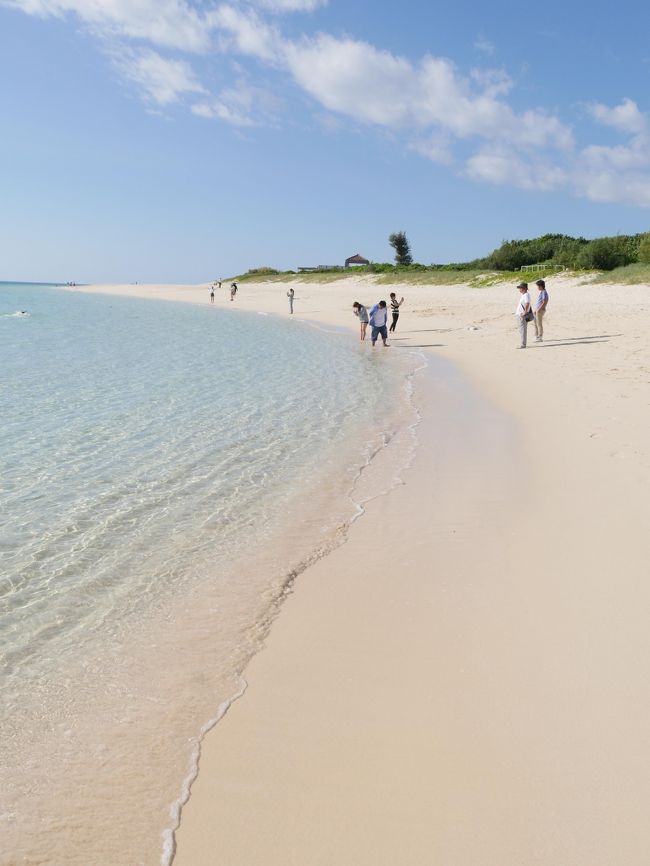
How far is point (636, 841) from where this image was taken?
2.38m

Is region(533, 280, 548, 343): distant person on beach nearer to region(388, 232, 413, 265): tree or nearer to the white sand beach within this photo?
the white sand beach

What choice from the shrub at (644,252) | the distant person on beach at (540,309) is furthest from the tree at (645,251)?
the distant person on beach at (540,309)

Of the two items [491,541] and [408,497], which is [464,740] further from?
[408,497]

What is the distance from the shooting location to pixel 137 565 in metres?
5.14

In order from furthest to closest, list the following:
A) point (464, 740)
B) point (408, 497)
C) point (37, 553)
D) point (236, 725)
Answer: point (408, 497)
point (37, 553)
point (236, 725)
point (464, 740)

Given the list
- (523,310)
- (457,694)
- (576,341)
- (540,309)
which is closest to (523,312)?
(523,310)

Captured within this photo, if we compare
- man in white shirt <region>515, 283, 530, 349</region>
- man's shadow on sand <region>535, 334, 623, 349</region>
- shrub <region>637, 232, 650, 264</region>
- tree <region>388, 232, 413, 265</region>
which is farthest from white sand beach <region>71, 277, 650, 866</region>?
tree <region>388, 232, 413, 265</region>

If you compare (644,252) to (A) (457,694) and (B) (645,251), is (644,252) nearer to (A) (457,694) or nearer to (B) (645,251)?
(B) (645,251)

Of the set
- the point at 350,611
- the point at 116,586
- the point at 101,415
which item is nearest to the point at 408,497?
the point at 350,611

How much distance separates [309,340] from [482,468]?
17792mm

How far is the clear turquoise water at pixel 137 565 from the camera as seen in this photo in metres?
2.84

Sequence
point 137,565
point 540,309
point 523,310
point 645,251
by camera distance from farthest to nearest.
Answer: point 645,251, point 540,309, point 523,310, point 137,565

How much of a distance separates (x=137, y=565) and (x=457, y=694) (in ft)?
9.25

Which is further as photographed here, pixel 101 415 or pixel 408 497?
pixel 101 415
